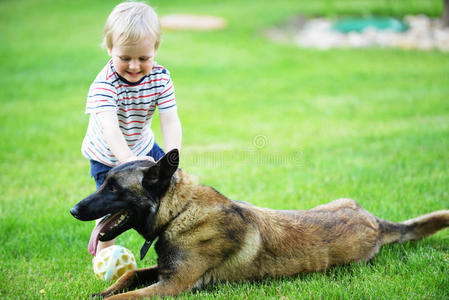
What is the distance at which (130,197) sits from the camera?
3.36 metres

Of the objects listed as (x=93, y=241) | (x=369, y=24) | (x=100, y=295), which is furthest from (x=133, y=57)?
(x=369, y=24)

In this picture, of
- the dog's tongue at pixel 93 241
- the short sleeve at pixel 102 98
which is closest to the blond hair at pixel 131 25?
the short sleeve at pixel 102 98

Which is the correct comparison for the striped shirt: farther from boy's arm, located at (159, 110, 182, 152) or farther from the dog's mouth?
the dog's mouth

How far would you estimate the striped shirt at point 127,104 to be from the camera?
3.94m

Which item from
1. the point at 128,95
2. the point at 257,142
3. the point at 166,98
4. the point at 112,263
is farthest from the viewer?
the point at 257,142

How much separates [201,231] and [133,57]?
4.84ft

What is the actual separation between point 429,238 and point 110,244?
3030 millimetres

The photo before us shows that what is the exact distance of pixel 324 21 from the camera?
21594 mm

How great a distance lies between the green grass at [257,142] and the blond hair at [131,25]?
1.96 metres

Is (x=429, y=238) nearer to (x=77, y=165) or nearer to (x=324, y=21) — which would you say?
(x=77, y=165)

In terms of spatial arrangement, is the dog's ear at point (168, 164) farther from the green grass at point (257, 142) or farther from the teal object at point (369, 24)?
the teal object at point (369, 24)

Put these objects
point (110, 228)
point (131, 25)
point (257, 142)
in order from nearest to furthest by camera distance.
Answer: point (110, 228), point (131, 25), point (257, 142)

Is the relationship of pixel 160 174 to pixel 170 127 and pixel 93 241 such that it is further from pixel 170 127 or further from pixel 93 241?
pixel 170 127

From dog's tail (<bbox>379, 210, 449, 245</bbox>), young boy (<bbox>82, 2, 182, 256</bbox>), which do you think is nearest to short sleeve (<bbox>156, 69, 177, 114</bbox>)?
young boy (<bbox>82, 2, 182, 256</bbox>)
